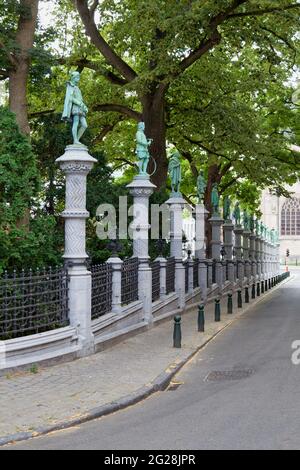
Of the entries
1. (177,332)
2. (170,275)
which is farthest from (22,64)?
(177,332)

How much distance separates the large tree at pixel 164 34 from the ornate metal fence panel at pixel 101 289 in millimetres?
9220

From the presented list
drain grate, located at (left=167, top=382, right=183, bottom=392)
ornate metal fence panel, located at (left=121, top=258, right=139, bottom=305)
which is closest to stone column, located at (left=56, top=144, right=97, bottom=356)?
drain grate, located at (left=167, top=382, right=183, bottom=392)

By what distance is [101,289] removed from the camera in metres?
13.8

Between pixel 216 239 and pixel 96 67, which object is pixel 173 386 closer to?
pixel 96 67

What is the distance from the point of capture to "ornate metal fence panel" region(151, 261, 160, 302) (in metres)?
18.4

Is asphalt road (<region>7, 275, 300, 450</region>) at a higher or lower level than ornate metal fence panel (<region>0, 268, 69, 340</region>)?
lower

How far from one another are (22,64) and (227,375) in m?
10.7

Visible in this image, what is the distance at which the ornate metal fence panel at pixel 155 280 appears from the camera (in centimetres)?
1844

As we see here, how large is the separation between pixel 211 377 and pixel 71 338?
110 inches

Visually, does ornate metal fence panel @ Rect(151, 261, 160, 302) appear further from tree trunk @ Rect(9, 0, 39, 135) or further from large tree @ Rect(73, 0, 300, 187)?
large tree @ Rect(73, 0, 300, 187)

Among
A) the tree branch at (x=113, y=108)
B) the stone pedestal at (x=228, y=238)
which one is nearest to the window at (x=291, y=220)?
the stone pedestal at (x=228, y=238)

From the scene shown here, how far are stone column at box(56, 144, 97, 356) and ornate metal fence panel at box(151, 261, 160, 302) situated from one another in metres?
6.02

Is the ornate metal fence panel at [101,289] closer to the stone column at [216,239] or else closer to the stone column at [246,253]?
the stone column at [216,239]

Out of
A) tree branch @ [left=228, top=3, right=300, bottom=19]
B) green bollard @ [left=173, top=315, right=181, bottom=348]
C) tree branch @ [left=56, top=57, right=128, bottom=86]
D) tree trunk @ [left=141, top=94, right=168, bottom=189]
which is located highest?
tree branch @ [left=228, top=3, right=300, bottom=19]
